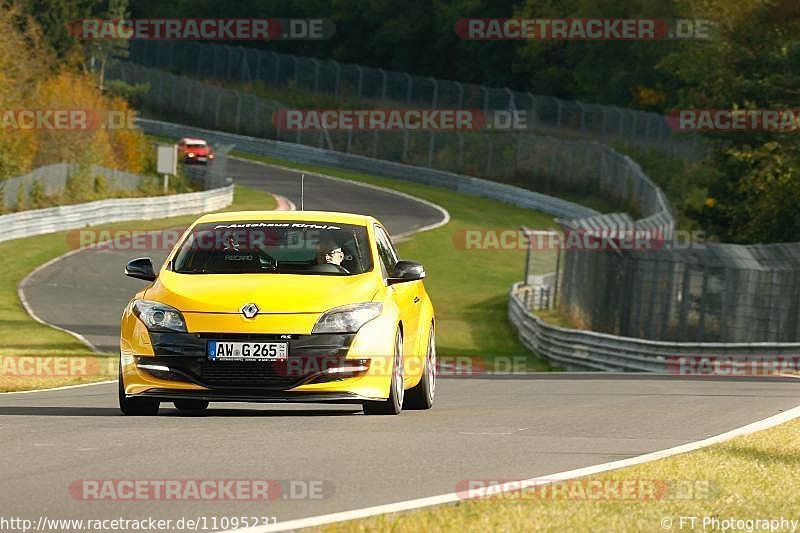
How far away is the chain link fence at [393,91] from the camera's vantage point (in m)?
77.1

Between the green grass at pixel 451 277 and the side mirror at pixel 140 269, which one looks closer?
the side mirror at pixel 140 269

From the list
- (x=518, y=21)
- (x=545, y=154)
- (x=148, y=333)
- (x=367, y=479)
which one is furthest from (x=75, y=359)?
(x=518, y=21)

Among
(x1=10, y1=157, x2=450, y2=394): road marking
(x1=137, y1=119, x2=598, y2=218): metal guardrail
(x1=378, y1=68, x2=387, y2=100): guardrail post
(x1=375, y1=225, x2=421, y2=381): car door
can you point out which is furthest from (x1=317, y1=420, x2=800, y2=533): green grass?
(x1=378, y1=68, x2=387, y2=100): guardrail post

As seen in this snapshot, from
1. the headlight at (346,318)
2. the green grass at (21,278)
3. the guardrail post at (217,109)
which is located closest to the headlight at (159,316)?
the headlight at (346,318)

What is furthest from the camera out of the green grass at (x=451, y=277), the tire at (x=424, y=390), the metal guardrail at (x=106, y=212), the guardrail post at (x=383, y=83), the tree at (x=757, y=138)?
the guardrail post at (x=383, y=83)

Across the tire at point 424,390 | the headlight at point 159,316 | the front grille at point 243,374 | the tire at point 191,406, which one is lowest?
the tire at point 191,406

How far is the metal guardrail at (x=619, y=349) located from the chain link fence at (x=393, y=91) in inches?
1578

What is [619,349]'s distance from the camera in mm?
28578

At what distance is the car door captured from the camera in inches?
518

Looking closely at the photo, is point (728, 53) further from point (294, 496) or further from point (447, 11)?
point (294, 496)

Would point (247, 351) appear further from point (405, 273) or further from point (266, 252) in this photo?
point (405, 273)

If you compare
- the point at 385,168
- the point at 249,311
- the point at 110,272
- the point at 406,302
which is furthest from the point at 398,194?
the point at 249,311

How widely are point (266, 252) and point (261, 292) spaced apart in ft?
3.09

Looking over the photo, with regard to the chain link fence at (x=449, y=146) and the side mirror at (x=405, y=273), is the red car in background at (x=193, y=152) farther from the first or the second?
the side mirror at (x=405, y=273)
